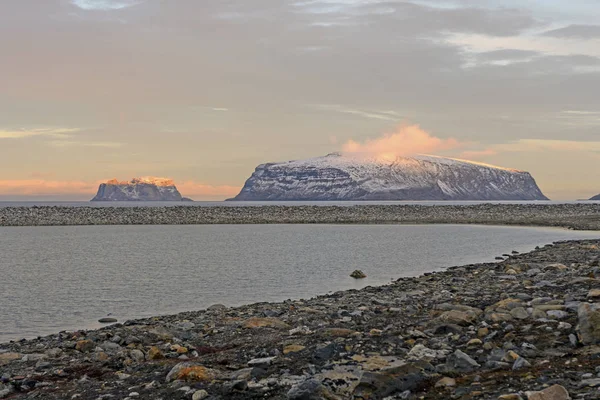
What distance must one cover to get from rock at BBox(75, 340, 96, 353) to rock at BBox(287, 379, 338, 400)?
22.4ft

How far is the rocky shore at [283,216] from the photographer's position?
87438 millimetres

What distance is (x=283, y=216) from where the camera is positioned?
9788cm

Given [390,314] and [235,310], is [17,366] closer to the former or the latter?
[235,310]

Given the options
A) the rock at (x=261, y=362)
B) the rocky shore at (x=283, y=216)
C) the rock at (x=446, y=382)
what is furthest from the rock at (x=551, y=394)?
the rocky shore at (x=283, y=216)

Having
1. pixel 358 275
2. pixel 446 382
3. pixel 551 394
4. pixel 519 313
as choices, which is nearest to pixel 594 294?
pixel 519 313

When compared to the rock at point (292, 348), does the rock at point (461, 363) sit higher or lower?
higher

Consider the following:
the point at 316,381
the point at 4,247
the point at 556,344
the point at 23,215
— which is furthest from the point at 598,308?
the point at 23,215

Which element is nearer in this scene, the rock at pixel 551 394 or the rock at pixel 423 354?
the rock at pixel 551 394

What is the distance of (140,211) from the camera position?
323 feet

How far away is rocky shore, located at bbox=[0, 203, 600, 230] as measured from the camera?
287ft

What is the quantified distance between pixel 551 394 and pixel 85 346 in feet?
32.6

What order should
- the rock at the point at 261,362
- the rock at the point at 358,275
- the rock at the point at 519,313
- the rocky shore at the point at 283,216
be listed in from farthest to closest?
the rocky shore at the point at 283,216, the rock at the point at 358,275, the rock at the point at 519,313, the rock at the point at 261,362

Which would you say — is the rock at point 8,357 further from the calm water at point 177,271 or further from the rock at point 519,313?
the rock at point 519,313

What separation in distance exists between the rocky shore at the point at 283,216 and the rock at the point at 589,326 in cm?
7117
